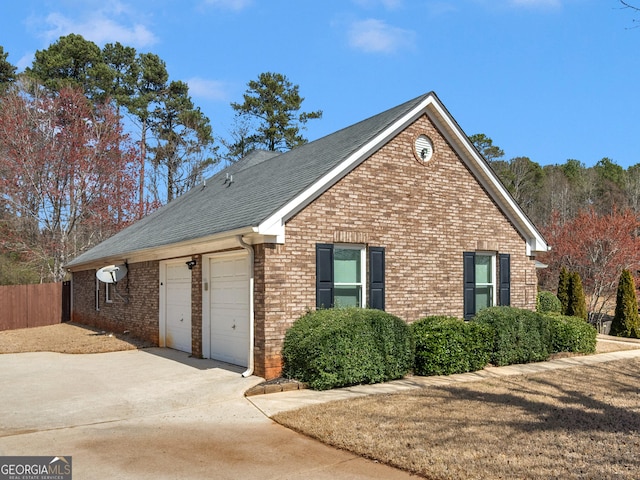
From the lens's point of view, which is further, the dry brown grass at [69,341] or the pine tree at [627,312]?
the pine tree at [627,312]

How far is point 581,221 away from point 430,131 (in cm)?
1753

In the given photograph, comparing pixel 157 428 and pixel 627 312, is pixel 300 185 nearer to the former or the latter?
pixel 157 428

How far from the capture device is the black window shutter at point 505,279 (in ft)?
45.6

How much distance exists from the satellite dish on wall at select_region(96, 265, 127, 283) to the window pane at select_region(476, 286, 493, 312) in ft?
33.9

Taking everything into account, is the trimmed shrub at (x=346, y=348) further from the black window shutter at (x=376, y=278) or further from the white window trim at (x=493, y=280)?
the white window trim at (x=493, y=280)

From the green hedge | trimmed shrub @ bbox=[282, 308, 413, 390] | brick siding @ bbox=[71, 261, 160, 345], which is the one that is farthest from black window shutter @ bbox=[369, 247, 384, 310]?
brick siding @ bbox=[71, 261, 160, 345]

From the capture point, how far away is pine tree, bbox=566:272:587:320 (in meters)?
22.1

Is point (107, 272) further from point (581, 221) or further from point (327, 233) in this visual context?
point (581, 221)

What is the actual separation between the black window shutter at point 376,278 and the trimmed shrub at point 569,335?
4359mm

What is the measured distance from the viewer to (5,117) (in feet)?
92.5

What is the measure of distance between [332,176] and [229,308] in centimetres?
340

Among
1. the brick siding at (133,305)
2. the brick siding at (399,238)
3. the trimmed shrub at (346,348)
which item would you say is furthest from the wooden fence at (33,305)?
the trimmed shrub at (346,348)

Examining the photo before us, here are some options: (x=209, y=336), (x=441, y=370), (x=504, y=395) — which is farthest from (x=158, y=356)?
(x=504, y=395)

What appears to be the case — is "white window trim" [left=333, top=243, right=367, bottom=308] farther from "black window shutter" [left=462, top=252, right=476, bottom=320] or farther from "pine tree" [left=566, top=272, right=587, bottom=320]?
"pine tree" [left=566, top=272, right=587, bottom=320]
